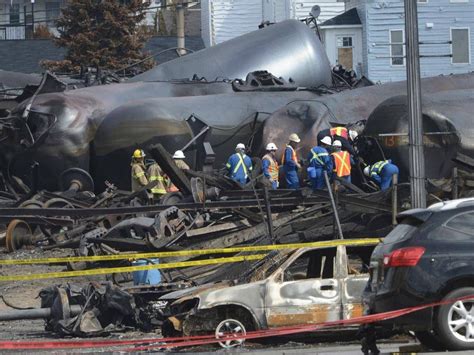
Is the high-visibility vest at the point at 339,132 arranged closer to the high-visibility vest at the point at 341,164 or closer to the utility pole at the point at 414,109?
the high-visibility vest at the point at 341,164

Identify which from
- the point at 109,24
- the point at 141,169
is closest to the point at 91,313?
the point at 141,169

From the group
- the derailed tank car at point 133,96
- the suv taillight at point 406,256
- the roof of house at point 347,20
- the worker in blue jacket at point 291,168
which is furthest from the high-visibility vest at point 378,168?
the roof of house at point 347,20

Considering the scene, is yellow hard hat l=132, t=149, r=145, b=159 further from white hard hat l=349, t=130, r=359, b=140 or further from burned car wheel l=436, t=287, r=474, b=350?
burned car wheel l=436, t=287, r=474, b=350

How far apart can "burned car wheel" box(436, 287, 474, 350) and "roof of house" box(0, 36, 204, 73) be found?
45.8 metres

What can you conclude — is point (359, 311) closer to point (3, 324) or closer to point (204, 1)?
point (3, 324)

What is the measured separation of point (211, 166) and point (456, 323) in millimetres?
13202

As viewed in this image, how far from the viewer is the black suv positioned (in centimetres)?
1043

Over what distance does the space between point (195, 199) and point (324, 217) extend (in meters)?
3.00

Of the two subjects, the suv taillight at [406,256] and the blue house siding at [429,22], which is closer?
the suv taillight at [406,256]

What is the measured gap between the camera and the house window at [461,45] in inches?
1950

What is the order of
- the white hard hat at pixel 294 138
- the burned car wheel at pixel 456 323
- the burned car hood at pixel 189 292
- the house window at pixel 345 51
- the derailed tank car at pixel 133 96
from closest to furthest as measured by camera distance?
the burned car wheel at pixel 456 323 < the burned car hood at pixel 189 292 < the white hard hat at pixel 294 138 < the derailed tank car at pixel 133 96 < the house window at pixel 345 51

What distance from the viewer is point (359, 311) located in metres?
12.3

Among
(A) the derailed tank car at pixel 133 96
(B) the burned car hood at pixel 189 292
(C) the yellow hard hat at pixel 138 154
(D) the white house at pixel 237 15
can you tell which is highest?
(D) the white house at pixel 237 15

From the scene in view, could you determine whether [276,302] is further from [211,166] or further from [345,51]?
[345,51]
